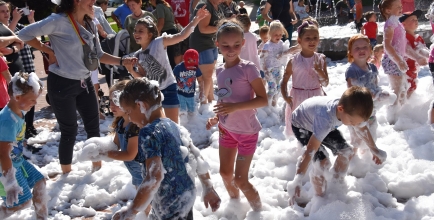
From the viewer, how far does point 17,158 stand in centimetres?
341

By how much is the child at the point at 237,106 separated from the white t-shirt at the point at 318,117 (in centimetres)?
42

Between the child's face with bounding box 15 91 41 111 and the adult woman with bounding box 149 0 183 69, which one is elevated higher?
the child's face with bounding box 15 91 41 111

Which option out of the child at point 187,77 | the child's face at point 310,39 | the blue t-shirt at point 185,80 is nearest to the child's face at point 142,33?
the child at point 187,77

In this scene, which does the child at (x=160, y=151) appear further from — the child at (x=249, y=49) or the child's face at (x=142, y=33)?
the child at (x=249, y=49)

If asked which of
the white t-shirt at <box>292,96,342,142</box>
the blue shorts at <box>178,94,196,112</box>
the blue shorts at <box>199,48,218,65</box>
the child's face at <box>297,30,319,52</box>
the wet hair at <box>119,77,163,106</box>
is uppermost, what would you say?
the wet hair at <box>119,77,163,106</box>

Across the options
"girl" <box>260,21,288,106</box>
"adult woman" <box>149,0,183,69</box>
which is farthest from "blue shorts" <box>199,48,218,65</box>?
"adult woman" <box>149,0,183,69</box>

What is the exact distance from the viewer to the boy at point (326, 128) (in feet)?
10.5

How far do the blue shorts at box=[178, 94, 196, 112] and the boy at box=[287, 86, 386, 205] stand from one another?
2.52m

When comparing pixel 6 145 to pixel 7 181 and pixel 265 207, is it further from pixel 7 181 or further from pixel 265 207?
pixel 265 207

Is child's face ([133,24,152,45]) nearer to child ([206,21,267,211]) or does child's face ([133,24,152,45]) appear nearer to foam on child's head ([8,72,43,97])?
child ([206,21,267,211])

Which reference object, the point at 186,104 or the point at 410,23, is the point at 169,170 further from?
the point at 410,23

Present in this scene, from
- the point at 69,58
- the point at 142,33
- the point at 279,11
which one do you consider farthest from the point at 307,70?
the point at 279,11

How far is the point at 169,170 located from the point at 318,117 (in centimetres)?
137

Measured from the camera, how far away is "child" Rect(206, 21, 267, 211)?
3.45 m
